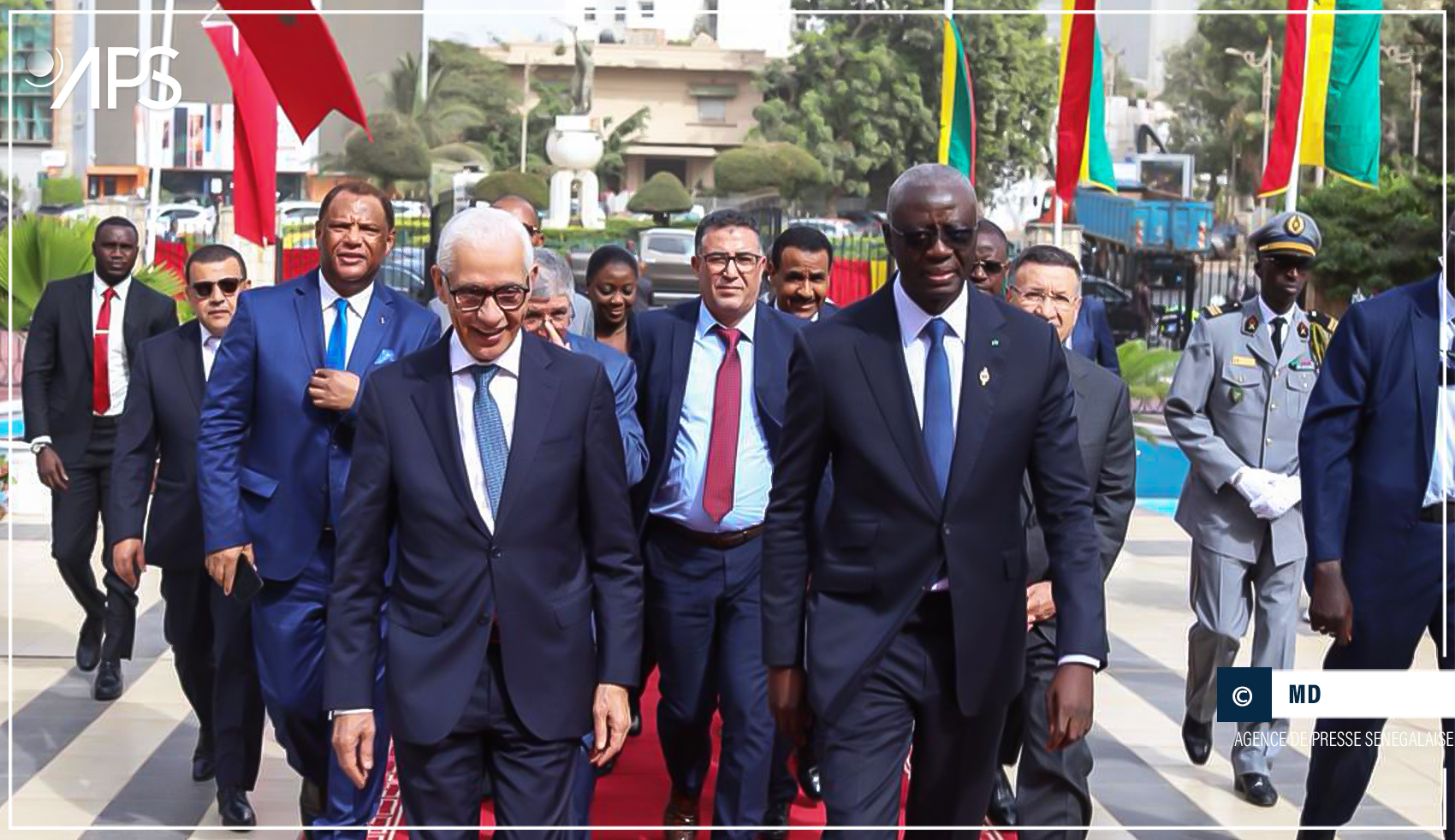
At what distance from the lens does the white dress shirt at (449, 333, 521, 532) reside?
417cm

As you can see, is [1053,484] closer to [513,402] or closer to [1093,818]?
[513,402]

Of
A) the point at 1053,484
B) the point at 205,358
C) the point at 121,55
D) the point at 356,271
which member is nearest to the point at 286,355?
the point at 356,271

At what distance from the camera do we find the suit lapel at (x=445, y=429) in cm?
412

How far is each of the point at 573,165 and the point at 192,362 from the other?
35.6m

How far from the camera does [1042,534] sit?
4.85 metres

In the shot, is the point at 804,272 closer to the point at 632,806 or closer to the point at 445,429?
the point at 632,806

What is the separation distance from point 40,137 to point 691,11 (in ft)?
72.7

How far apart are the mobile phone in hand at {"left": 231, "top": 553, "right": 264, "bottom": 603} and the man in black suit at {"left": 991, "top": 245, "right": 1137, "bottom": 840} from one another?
6.87 feet

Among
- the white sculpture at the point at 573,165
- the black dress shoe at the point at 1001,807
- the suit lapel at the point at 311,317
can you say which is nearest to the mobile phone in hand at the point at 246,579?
the suit lapel at the point at 311,317

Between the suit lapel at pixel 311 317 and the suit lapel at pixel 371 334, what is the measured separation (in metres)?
0.03

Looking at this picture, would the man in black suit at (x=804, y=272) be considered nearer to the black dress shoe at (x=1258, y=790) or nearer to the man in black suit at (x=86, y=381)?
the black dress shoe at (x=1258, y=790)

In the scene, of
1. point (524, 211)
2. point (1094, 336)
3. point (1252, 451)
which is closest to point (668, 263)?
point (524, 211)

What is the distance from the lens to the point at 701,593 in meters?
5.92

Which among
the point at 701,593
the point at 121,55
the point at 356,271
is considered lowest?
the point at 701,593
